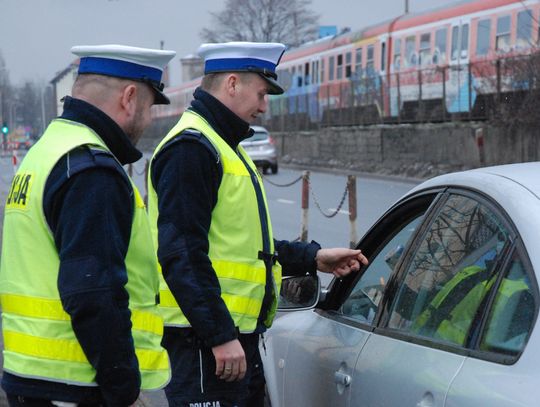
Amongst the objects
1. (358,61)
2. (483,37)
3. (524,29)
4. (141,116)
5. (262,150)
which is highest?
(524,29)

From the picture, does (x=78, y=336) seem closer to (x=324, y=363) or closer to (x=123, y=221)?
(x=123, y=221)

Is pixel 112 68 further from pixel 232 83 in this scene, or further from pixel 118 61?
pixel 232 83

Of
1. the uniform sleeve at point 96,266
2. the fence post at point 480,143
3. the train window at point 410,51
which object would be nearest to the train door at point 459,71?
the fence post at point 480,143

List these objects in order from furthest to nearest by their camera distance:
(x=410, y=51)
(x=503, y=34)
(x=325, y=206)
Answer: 1. (x=410, y=51)
2. (x=503, y=34)
3. (x=325, y=206)

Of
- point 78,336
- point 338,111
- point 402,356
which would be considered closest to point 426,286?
point 402,356

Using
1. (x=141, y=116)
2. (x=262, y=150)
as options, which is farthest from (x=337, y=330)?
(x=262, y=150)

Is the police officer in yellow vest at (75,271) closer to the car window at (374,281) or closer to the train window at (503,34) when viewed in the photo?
the car window at (374,281)

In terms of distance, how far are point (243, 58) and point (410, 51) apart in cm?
2800

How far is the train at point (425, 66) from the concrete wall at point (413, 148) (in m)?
0.36

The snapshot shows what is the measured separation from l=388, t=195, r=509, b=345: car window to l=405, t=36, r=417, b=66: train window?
28.0 meters

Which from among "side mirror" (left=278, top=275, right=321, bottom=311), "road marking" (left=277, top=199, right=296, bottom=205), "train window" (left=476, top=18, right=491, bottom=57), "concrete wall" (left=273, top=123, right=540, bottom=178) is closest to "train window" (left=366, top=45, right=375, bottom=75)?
"concrete wall" (left=273, top=123, right=540, bottom=178)

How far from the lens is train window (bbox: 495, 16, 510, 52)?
2544cm

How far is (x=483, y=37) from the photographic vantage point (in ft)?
86.9

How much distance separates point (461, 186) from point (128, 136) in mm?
1000
